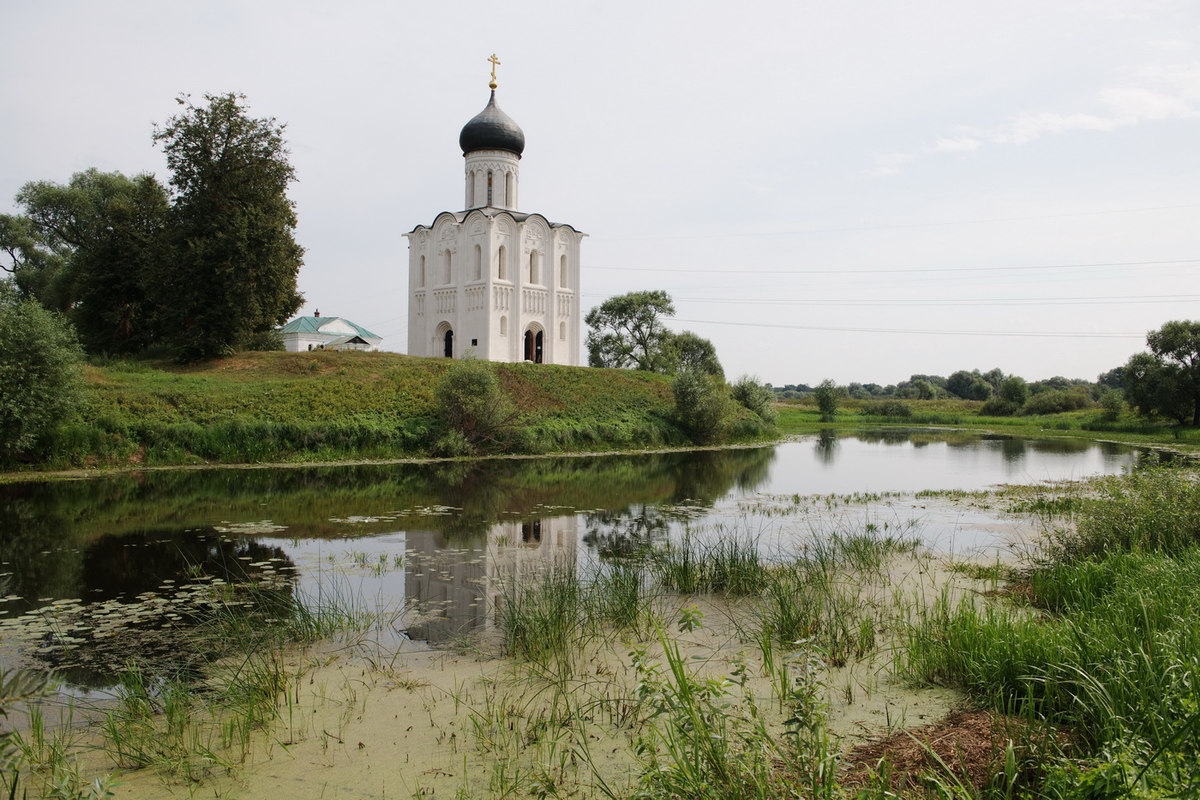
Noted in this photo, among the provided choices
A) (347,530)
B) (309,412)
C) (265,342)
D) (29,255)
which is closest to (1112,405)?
(309,412)

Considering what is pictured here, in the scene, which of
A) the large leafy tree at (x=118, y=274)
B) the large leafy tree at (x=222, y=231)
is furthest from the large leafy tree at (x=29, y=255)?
the large leafy tree at (x=222, y=231)

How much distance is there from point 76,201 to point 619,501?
4201cm

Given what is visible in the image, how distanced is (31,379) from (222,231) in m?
12.3

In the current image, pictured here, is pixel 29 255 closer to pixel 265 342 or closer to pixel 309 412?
pixel 265 342

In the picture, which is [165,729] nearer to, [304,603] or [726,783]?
[304,603]

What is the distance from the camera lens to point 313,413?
25.4 metres

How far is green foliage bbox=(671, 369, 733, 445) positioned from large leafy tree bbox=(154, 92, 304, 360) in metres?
17.6

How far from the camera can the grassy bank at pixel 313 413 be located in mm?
21359

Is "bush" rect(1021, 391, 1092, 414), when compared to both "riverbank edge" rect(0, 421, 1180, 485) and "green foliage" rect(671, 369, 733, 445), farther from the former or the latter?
"green foliage" rect(671, 369, 733, 445)

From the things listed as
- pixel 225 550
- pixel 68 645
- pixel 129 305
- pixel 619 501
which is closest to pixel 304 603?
pixel 68 645

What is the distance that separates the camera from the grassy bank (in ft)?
70.1

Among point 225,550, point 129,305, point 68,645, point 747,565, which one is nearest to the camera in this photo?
point 68,645

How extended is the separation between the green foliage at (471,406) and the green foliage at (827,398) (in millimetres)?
41086

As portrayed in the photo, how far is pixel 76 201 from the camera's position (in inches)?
1690
